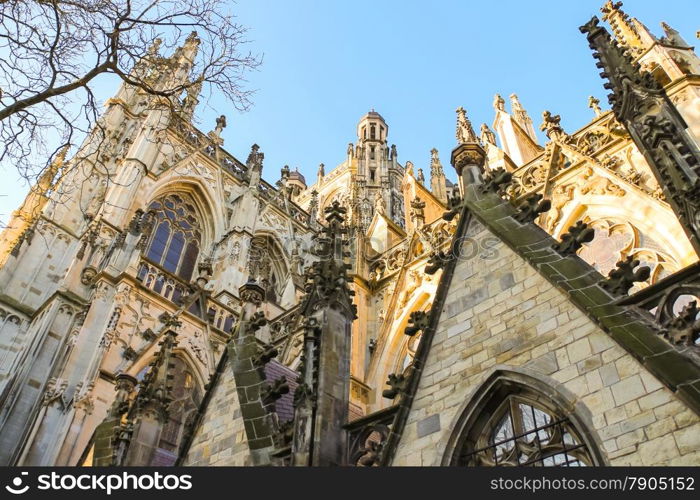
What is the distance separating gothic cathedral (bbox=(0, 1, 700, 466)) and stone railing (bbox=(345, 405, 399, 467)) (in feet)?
0.07

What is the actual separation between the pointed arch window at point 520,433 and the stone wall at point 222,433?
9.05 feet

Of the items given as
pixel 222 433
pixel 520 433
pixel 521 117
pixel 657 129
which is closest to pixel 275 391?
pixel 222 433

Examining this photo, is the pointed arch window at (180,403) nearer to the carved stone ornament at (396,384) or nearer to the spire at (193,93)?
the spire at (193,93)

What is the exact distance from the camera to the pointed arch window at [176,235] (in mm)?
17828

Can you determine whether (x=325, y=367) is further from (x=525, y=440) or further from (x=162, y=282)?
(x=162, y=282)

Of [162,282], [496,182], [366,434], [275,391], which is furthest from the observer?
[162,282]

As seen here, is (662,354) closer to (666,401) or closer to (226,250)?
(666,401)

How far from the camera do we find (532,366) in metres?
4.52

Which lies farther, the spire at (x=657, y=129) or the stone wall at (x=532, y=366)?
the spire at (x=657, y=129)

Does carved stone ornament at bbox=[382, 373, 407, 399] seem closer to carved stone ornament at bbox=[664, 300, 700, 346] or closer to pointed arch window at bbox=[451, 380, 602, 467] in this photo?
pointed arch window at bbox=[451, 380, 602, 467]

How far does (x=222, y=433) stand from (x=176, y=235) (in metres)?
12.7

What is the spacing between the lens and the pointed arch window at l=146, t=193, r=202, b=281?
1783 centimetres

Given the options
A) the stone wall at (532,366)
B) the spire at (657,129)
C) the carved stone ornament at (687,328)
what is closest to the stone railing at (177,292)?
the stone wall at (532,366)

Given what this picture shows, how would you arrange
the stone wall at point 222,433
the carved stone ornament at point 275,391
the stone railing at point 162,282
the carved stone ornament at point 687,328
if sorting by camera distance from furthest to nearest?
the stone railing at point 162,282, the stone wall at point 222,433, the carved stone ornament at point 275,391, the carved stone ornament at point 687,328
